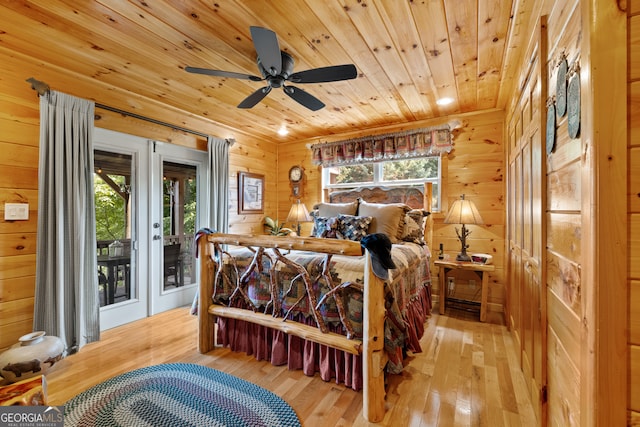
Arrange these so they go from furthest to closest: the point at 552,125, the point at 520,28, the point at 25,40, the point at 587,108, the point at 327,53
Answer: the point at 327,53 < the point at 25,40 < the point at 520,28 < the point at 552,125 < the point at 587,108

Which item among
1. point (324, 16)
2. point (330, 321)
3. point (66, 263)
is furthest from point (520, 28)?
point (66, 263)

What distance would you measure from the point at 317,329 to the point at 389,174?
8.84 feet

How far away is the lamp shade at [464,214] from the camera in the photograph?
294 centimetres

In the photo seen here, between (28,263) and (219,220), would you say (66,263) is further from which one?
(219,220)

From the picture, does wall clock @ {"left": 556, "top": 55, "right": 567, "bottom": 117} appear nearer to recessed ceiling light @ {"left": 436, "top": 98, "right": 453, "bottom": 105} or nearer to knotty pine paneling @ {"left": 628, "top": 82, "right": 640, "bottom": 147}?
Answer: knotty pine paneling @ {"left": 628, "top": 82, "right": 640, "bottom": 147}

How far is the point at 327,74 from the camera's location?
1882 millimetres

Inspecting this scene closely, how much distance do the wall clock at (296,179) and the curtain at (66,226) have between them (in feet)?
8.79

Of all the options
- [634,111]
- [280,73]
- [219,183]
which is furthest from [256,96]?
[634,111]

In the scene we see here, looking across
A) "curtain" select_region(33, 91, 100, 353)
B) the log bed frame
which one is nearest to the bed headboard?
the log bed frame

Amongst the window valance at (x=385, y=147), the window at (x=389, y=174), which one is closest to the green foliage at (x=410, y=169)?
the window at (x=389, y=174)

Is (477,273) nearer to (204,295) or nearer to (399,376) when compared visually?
(399,376)

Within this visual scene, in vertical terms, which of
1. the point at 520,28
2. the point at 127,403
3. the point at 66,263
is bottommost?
the point at 127,403

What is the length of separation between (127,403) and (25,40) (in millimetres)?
2618

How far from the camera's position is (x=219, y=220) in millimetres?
3625
